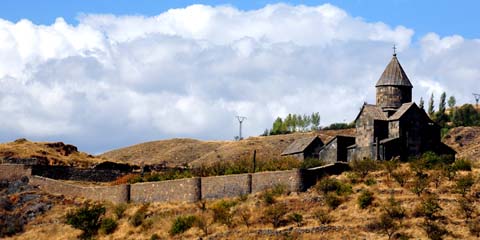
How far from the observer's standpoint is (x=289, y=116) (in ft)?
390

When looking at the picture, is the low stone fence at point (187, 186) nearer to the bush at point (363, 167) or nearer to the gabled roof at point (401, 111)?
the bush at point (363, 167)

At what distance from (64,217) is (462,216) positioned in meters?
24.1

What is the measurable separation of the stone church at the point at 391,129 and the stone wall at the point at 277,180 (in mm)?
8710

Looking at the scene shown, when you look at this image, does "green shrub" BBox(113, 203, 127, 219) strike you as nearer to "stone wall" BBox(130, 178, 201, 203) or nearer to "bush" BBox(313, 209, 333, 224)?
"stone wall" BBox(130, 178, 201, 203)

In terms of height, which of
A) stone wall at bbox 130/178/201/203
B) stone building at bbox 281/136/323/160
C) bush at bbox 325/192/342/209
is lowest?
bush at bbox 325/192/342/209

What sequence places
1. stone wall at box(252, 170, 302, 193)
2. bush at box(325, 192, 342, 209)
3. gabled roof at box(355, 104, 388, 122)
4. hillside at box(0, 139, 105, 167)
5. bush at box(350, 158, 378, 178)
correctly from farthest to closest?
1. hillside at box(0, 139, 105, 167)
2. gabled roof at box(355, 104, 388, 122)
3. bush at box(350, 158, 378, 178)
4. stone wall at box(252, 170, 302, 193)
5. bush at box(325, 192, 342, 209)

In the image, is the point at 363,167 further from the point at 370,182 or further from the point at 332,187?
the point at 332,187

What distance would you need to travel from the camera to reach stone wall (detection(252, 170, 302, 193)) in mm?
49125

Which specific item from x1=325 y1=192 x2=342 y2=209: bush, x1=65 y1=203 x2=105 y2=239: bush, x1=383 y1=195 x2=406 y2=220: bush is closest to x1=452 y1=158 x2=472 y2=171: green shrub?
x1=383 y1=195 x2=406 y2=220: bush

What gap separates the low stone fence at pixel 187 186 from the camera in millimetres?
49750

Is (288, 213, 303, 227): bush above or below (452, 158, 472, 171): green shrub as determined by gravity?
below

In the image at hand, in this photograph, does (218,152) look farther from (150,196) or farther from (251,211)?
(251,211)

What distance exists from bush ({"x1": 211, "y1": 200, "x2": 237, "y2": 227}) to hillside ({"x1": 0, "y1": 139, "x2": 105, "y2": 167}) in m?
20.7

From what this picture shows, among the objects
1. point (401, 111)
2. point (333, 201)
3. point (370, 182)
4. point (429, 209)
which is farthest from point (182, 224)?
point (401, 111)
